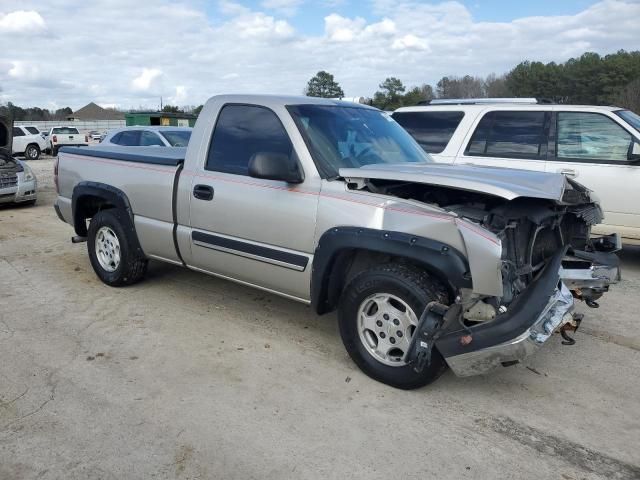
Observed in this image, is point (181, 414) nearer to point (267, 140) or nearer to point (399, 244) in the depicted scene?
point (399, 244)

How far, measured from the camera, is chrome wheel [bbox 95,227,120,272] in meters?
5.58

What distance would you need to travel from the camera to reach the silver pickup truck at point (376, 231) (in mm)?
3232

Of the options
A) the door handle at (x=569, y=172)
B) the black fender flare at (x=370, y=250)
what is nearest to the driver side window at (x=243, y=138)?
the black fender flare at (x=370, y=250)

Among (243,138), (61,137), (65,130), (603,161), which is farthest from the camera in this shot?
(65,130)

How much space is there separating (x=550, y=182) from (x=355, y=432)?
81.1 inches

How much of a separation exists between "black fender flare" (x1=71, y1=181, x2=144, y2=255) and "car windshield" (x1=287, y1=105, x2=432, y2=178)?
2.08m

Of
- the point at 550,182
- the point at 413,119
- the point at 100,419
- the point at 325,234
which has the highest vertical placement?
the point at 413,119

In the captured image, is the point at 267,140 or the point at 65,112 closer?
the point at 267,140

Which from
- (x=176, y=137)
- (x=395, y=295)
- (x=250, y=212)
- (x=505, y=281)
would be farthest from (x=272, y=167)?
(x=176, y=137)

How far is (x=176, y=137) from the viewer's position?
12086 mm

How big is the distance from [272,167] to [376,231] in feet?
2.81

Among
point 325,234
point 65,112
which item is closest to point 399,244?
point 325,234

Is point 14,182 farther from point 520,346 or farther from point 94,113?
point 94,113

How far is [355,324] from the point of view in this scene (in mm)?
3721
